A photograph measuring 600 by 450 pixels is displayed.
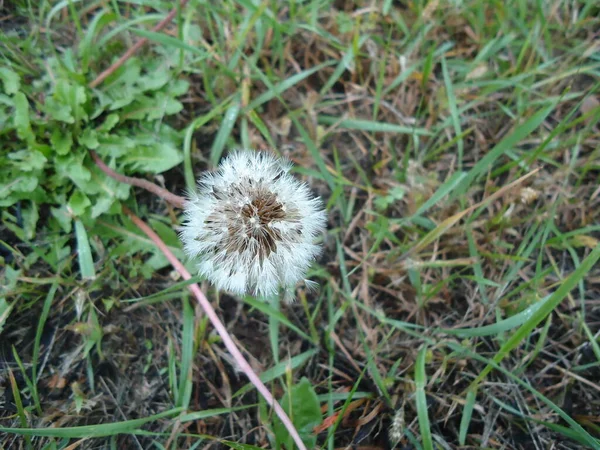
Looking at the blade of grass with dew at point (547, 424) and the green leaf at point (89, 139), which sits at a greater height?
the green leaf at point (89, 139)

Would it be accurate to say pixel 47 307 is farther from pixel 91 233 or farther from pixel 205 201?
pixel 205 201

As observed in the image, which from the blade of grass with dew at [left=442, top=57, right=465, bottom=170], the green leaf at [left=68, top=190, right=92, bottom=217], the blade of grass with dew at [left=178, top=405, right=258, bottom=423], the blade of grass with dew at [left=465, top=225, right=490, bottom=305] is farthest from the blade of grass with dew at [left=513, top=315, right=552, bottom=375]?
the green leaf at [left=68, top=190, right=92, bottom=217]

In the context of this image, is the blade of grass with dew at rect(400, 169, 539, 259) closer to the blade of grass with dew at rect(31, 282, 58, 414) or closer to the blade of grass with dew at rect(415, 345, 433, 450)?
the blade of grass with dew at rect(415, 345, 433, 450)

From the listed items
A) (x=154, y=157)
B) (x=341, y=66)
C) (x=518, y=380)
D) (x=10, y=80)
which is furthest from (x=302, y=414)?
(x=10, y=80)

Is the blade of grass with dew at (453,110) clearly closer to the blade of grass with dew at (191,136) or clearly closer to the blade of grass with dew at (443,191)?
the blade of grass with dew at (443,191)

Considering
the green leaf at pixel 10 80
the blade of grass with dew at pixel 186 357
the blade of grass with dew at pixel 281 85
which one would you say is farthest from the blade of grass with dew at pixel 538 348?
Answer: the green leaf at pixel 10 80

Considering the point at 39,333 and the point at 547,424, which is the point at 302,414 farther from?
the point at 39,333
